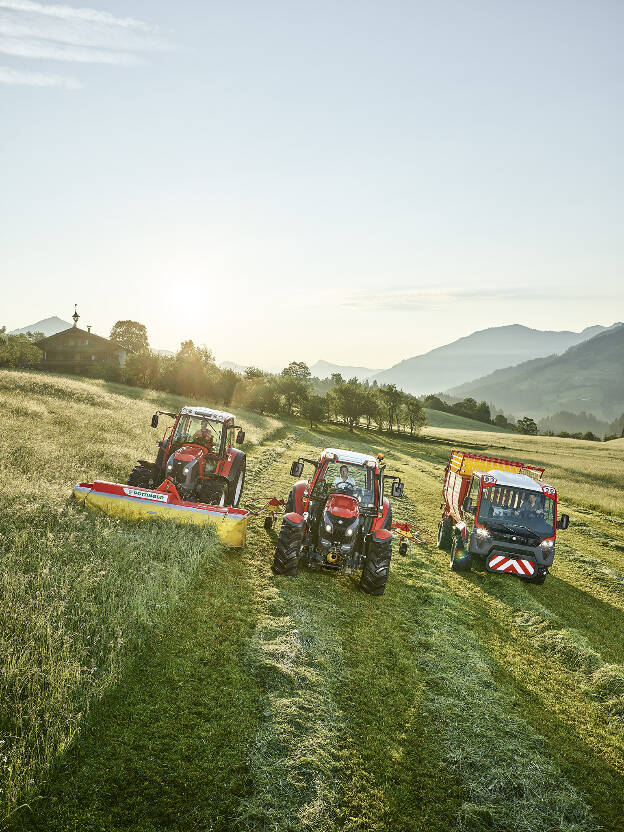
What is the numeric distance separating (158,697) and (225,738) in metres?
0.89

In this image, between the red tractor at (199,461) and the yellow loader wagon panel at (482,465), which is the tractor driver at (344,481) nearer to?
the red tractor at (199,461)

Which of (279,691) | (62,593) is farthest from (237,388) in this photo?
(279,691)

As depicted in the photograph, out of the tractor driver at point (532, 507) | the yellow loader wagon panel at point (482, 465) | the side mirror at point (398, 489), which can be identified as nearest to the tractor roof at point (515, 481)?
the tractor driver at point (532, 507)

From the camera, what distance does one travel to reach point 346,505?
862 cm

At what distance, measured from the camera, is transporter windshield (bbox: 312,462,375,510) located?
9.24 meters

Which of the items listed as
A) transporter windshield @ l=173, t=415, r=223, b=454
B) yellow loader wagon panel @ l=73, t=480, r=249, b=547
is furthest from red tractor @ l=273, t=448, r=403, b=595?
transporter windshield @ l=173, t=415, r=223, b=454

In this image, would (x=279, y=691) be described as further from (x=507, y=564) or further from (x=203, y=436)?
(x=203, y=436)

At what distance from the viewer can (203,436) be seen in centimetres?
1216

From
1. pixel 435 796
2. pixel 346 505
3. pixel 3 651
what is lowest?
pixel 435 796

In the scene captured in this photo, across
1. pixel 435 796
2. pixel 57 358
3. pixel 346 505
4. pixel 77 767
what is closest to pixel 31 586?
pixel 77 767

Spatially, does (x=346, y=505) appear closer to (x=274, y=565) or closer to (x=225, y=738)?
(x=274, y=565)

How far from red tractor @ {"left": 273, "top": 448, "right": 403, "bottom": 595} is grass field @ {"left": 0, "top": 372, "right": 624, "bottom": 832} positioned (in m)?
0.50

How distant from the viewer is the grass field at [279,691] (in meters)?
4.19

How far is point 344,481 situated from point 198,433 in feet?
15.0
